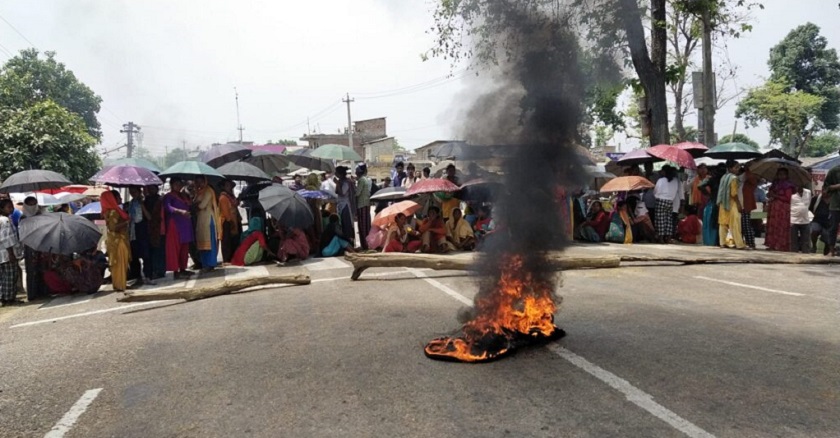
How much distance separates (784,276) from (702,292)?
219 cm

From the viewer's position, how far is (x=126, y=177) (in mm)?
8766

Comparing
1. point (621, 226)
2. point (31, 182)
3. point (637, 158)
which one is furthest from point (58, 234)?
point (637, 158)

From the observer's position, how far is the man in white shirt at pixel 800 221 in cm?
1088

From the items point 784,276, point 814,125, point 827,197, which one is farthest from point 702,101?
point 814,125

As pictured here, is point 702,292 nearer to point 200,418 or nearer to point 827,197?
point 827,197

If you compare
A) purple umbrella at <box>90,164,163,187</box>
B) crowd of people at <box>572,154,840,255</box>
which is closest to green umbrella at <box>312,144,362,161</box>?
purple umbrella at <box>90,164,163,187</box>

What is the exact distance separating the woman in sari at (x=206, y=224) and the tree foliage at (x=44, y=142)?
35.2 feet

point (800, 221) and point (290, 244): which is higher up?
point (290, 244)

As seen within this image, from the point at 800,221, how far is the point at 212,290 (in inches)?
461

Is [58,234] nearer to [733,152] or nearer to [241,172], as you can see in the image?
[241,172]

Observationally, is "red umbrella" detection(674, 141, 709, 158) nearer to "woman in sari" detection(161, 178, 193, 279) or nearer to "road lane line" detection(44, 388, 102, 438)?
"woman in sari" detection(161, 178, 193, 279)

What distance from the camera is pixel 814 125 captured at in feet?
128

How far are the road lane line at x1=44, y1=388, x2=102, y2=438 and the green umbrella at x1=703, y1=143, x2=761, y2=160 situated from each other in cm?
1359

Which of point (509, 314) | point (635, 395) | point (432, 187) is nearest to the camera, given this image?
point (635, 395)
